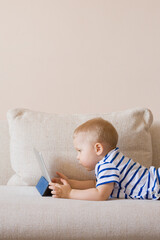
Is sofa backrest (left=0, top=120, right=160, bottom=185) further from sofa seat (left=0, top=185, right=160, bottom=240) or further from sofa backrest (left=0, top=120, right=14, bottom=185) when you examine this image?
sofa seat (left=0, top=185, right=160, bottom=240)

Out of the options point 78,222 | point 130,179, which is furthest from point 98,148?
point 78,222

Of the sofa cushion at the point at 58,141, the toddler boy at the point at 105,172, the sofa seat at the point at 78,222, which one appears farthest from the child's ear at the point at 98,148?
the sofa seat at the point at 78,222

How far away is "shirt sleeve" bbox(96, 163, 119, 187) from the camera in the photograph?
1559mm

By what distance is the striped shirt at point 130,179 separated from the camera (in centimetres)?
162

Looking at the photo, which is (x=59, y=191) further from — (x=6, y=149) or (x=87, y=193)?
(x=6, y=149)

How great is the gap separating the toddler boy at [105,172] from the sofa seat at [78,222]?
0.77 ft

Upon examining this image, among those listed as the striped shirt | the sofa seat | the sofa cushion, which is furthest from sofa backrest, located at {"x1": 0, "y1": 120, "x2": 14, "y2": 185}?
Answer: the sofa seat

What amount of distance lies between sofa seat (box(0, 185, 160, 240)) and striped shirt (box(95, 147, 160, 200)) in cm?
31

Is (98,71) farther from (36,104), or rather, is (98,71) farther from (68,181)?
(68,181)

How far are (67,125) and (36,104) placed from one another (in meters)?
0.54

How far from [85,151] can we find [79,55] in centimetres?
91

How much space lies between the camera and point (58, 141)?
1.89 metres

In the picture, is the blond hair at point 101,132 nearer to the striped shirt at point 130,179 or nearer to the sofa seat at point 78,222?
the striped shirt at point 130,179

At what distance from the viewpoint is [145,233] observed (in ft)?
4.04
